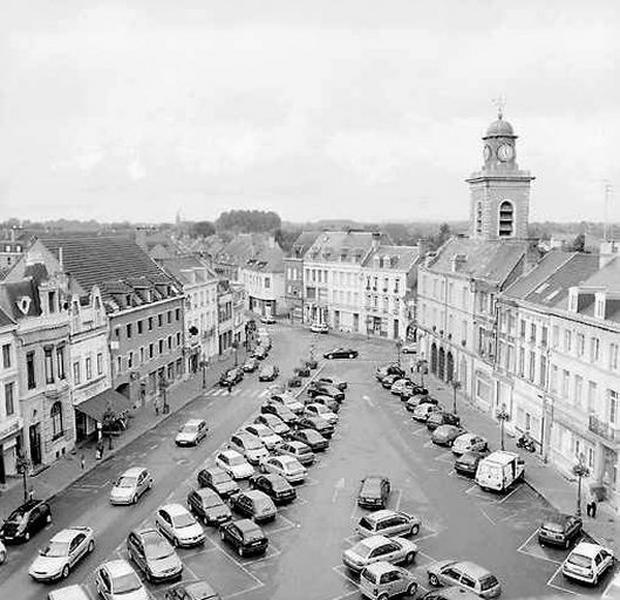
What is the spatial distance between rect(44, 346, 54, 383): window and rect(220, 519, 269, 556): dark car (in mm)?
20380

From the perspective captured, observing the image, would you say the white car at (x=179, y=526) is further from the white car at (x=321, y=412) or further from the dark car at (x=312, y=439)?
the white car at (x=321, y=412)

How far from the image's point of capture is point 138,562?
113 ft

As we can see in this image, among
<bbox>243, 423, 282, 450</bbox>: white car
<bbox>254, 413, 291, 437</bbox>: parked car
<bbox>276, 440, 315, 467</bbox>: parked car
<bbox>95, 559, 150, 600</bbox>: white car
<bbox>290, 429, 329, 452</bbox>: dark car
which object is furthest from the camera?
<bbox>254, 413, 291, 437</bbox>: parked car

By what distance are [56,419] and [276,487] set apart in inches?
720

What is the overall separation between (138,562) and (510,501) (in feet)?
72.7

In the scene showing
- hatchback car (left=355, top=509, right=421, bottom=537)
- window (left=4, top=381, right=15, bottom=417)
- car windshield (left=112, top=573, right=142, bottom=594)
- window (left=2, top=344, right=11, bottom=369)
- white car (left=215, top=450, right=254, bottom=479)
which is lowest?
white car (left=215, top=450, right=254, bottom=479)

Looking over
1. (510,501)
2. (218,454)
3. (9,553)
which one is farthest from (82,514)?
(510,501)

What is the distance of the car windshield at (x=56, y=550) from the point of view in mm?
34312

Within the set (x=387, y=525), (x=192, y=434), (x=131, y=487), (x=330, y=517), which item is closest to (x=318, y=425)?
(x=192, y=434)

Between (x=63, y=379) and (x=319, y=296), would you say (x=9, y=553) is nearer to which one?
(x=63, y=379)

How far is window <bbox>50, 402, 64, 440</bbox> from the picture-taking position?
170 ft

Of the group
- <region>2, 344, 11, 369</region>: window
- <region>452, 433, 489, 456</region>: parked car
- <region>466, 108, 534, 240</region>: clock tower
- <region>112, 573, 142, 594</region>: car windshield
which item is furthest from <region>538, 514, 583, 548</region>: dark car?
<region>466, 108, 534, 240</region>: clock tower

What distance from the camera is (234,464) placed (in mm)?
48875

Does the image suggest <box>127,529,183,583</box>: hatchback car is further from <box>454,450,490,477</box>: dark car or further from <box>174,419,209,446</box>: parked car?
<box>454,450,490,477</box>: dark car
